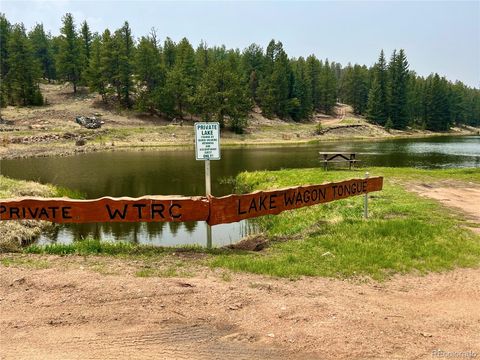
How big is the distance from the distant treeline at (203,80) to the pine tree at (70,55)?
21 cm

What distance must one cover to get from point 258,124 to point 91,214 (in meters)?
79.8

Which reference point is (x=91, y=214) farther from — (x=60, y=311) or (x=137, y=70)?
(x=137, y=70)

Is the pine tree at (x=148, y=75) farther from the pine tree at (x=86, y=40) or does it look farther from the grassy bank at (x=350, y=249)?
the grassy bank at (x=350, y=249)

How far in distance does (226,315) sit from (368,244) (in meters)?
4.60

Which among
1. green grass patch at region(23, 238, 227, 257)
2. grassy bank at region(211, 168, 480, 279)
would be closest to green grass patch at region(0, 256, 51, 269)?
green grass patch at region(23, 238, 227, 257)

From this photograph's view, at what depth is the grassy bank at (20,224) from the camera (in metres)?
11.3

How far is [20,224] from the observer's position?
45.1 ft

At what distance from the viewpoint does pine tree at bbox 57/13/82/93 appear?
277 ft

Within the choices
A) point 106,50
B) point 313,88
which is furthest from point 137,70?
point 313,88

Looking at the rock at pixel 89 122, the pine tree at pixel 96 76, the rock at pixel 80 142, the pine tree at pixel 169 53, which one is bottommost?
the rock at pixel 80 142

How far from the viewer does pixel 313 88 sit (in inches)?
4801

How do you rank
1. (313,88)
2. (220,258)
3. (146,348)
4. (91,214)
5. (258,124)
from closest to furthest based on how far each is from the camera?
(146,348) < (220,258) < (91,214) < (258,124) < (313,88)

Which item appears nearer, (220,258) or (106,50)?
(220,258)

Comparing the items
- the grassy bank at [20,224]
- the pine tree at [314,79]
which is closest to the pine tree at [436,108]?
the pine tree at [314,79]
